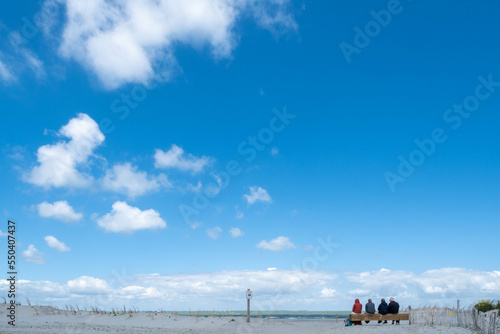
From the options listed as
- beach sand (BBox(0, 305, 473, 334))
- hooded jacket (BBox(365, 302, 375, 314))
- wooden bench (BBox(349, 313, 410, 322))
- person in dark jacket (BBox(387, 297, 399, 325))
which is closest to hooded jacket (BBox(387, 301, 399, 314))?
person in dark jacket (BBox(387, 297, 399, 325))

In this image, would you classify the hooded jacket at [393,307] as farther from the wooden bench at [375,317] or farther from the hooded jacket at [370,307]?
the hooded jacket at [370,307]

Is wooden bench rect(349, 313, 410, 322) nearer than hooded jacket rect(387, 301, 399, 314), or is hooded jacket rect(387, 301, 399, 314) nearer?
wooden bench rect(349, 313, 410, 322)

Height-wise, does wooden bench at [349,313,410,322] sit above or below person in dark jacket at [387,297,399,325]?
below

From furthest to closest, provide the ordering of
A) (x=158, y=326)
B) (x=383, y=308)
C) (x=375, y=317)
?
(x=158, y=326), (x=383, y=308), (x=375, y=317)

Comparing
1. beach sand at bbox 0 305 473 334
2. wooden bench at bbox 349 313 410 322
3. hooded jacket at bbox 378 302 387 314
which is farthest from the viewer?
hooded jacket at bbox 378 302 387 314

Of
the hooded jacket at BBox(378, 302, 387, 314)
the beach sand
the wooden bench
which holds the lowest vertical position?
the beach sand

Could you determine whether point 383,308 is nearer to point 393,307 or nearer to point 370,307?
point 393,307

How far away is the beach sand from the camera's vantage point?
27500 millimetres

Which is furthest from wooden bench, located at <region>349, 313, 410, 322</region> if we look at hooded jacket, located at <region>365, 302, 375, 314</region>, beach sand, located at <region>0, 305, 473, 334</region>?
beach sand, located at <region>0, 305, 473, 334</region>

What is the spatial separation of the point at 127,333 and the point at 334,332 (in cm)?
1301

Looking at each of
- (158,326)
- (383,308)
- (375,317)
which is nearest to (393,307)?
(383,308)

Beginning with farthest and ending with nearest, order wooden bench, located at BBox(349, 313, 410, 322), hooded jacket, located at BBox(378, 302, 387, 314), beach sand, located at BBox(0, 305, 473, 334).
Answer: hooded jacket, located at BBox(378, 302, 387, 314), wooden bench, located at BBox(349, 313, 410, 322), beach sand, located at BBox(0, 305, 473, 334)

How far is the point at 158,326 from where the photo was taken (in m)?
33.6

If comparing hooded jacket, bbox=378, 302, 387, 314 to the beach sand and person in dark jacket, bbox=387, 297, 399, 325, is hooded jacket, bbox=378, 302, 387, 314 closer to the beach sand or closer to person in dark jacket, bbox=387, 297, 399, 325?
person in dark jacket, bbox=387, 297, 399, 325
